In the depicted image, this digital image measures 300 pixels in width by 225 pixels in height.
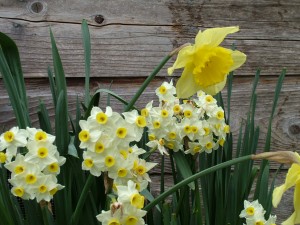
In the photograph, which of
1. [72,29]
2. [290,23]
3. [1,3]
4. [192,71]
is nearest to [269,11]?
[290,23]

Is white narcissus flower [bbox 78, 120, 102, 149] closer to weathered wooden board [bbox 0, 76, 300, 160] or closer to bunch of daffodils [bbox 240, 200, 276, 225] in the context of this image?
bunch of daffodils [bbox 240, 200, 276, 225]

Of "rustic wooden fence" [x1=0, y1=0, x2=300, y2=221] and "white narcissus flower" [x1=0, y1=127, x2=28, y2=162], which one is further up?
"rustic wooden fence" [x1=0, y1=0, x2=300, y2=221]

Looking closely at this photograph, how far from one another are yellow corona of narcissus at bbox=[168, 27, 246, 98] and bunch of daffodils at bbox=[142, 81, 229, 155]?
102 mm

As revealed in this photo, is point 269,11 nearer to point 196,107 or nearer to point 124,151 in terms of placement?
point 196,107

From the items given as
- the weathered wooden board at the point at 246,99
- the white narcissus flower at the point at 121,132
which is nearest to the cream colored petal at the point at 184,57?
the white narcissus flower at the point at 121,132

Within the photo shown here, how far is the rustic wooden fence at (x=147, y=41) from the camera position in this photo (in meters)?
1.50

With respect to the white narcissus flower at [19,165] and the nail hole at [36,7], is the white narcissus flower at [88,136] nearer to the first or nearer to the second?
the white narcissus flower at [19,165]

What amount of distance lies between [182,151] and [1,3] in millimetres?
728

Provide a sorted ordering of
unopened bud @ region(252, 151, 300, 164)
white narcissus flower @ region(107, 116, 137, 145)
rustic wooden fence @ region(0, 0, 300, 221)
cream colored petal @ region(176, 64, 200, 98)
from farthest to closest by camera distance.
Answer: rustic wooden fence @ region(0, 0, 300, 221) < cream colored petal @ region(176, 64, 200, 98) < white narcissus flower @ region(107, 116, 137, 145) < unopened bud @ region(252, 151, 300, 164)

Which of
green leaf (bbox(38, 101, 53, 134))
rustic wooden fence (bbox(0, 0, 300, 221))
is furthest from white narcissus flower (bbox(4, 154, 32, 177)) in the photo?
rustic wooden fence (bbox(0, 0, 300, 221))

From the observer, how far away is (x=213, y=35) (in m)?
0.84

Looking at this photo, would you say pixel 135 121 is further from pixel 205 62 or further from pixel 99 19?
pixel 99 19

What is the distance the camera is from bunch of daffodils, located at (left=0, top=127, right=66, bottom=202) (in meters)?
0.79

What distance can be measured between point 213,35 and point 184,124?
0.20 meters
